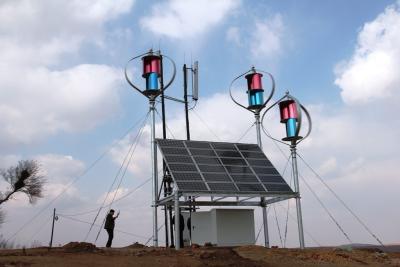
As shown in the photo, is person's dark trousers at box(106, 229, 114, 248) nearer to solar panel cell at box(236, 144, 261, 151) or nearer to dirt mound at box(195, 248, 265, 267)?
dirt mound at box(195, 248, 265, 267)

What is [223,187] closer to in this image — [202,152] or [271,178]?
[202,152]

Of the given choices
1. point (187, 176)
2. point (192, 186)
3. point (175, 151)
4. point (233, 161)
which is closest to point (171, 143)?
point (175, 151)

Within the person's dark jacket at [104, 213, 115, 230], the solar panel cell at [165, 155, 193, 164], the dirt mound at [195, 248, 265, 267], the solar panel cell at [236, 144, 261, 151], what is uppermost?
the solar panel cell at [236, 144, 261, 151]

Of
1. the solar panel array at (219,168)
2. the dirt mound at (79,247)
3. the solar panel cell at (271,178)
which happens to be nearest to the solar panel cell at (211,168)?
the solar panel array at (219,168)

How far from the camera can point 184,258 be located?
16.9 m

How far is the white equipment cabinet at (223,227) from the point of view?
77.6ft

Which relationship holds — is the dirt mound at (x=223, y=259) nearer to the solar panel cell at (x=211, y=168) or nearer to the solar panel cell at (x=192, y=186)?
the solar panel cell at (x=192, y=186)

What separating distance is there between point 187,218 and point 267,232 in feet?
15.3

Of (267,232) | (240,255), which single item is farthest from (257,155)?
(240,255)

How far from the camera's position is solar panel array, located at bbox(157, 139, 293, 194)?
70.8 ft

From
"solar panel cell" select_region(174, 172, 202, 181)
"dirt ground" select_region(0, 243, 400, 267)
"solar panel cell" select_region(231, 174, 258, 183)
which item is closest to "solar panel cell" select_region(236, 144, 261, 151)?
"solar panel cell" select_region(231, 174, 258, 183)

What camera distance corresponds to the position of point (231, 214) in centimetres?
2416

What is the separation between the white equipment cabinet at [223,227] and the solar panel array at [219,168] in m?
2.14

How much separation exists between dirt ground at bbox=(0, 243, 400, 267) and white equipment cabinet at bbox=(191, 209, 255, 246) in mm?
3515
